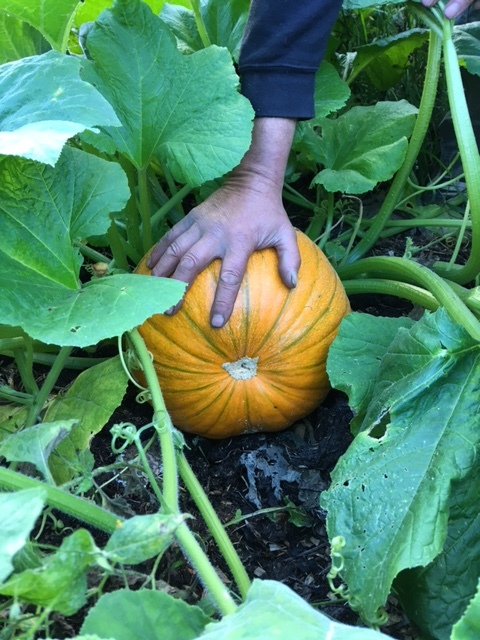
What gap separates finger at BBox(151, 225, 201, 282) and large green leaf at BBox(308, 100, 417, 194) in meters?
0.44

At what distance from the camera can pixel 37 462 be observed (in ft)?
3.38

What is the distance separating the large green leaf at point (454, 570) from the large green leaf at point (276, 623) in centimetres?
48

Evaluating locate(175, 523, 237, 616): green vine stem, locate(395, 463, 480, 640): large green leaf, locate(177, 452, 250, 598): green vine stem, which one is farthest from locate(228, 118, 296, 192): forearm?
locate(175, 523, 237, 616): green vine stem

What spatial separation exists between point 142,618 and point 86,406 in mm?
695

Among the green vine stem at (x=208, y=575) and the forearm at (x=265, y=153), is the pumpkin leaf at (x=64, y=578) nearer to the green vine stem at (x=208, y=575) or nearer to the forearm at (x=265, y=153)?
the green vine stem at (x=208, y=575)

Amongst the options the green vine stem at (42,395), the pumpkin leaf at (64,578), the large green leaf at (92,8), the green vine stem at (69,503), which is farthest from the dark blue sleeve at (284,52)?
the pumpkin leaf at (64,578)

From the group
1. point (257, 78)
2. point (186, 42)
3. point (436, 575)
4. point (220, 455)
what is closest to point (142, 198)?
point (257, 78)

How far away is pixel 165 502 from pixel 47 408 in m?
0.64

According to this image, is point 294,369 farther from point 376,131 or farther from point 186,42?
point 186,42

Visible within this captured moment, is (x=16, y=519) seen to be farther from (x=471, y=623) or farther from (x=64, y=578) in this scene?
(x=471, y=623)

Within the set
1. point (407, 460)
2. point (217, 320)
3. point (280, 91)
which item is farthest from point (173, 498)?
point (280, 91)

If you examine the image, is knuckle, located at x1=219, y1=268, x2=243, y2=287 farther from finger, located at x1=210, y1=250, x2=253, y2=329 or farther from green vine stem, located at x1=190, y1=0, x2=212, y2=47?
green vine stem, located at x1=190, y1=0, x2=212, y2=47

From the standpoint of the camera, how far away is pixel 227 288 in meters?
1.46

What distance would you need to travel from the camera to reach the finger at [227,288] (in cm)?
146
